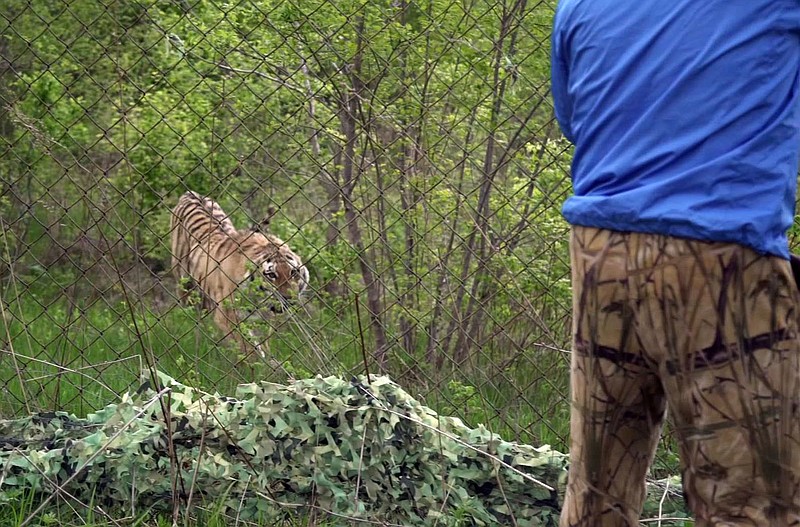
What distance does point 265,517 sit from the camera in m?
3.53

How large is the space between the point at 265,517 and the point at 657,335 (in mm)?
1781

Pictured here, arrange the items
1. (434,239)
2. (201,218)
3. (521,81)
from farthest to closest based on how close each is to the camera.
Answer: (201,218)
(434,239)
(521,81)

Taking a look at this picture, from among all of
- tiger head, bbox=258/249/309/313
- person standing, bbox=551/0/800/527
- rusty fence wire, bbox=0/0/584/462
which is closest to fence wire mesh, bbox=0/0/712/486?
rusty fence wire, bbox=0/0/584/462

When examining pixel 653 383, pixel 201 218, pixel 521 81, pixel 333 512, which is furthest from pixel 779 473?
pixel 201 218

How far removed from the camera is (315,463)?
3584 mm

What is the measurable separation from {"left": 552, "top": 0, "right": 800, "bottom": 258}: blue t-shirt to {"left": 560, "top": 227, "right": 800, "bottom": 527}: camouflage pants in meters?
0.06

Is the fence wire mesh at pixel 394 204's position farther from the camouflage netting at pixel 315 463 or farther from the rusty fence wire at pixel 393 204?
the camouflage netting at pixel 315 463

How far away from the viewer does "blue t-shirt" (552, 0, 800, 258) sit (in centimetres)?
212

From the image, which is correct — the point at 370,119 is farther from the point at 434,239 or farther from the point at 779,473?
the point at 779,473

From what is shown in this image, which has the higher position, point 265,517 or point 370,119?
point 370,119

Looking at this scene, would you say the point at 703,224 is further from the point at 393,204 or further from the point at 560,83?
the point at 393,204

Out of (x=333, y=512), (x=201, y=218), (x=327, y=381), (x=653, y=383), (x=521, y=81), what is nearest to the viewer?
(x=653, y=383)

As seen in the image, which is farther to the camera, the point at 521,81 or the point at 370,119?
the point at 521,81

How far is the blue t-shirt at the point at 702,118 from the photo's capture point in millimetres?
2123
